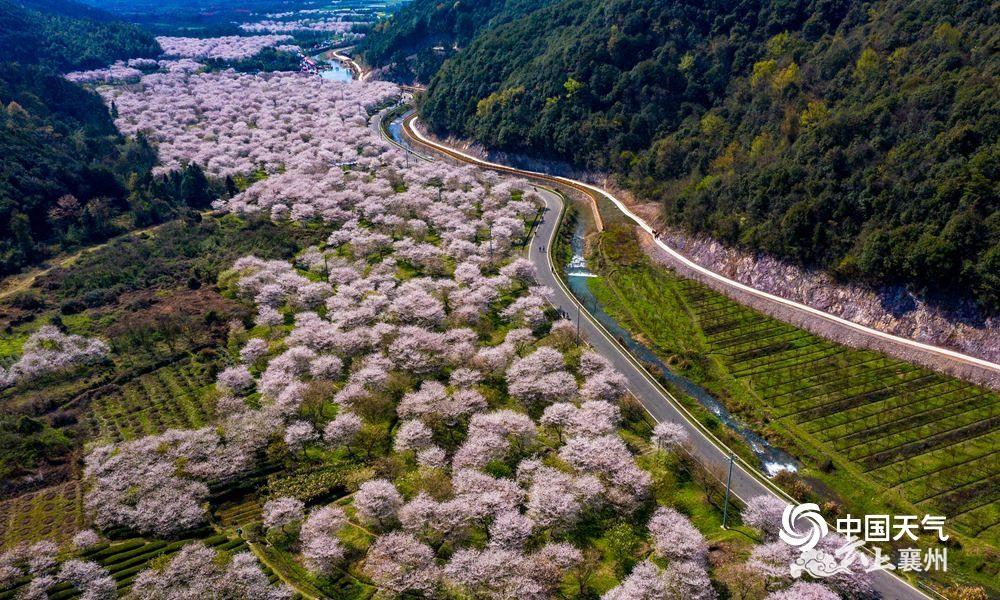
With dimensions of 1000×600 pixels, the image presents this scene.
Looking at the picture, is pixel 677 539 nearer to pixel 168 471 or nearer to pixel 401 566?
pixel 401 566

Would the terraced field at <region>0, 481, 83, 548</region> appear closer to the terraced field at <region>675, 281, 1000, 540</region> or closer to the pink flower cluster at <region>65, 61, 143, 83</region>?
the terraced field at <region>675, 281, 1000, 540</region>

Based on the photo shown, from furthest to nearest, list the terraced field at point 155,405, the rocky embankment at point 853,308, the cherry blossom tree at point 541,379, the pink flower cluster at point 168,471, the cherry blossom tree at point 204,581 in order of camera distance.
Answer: the rocky embankment at point 853,308
the terraced field at point 155,405
the cherry blossom tree at point 541,379
the pink flower cluster at point 168,471
the cherry blossom tree at point 204,581

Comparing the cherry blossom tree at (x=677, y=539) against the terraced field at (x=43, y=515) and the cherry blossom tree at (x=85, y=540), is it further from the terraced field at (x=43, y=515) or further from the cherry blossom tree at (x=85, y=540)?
the terraced field at (x=43, y=515)

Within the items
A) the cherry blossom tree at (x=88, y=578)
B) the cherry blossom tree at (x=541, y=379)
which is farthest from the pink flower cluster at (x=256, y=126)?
the cherry blossom tree at (x=88, y=578)

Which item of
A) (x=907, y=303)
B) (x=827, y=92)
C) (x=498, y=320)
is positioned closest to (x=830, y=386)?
(x=907, y=303)

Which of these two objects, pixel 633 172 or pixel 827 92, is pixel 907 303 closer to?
pixel 827 92

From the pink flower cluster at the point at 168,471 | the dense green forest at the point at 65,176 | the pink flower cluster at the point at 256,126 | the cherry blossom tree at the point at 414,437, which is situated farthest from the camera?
the pink flower cluster at the point at 256,126
